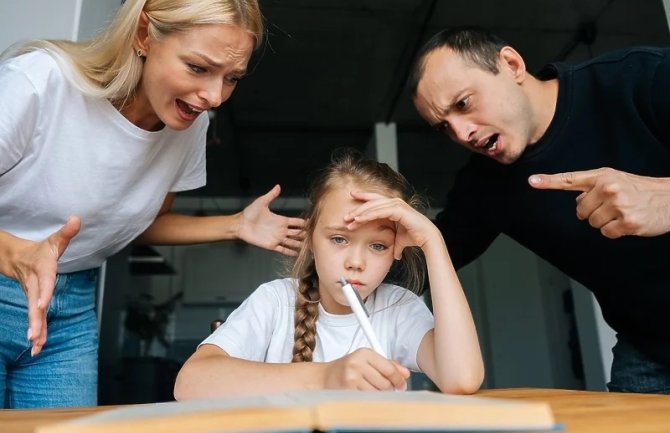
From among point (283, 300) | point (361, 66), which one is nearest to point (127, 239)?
point (283, 300)

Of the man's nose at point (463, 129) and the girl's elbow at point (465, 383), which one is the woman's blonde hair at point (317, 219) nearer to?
the man's nose at point (463, 129)

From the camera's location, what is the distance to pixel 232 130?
3830mm

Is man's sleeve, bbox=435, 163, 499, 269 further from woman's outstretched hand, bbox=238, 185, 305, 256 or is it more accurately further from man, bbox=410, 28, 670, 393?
woman's outstretched hand, bbox=238, 185, 305, 256

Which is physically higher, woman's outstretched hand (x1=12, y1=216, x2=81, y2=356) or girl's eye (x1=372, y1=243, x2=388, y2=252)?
girl's eye (x1=372, y1=243, x2=388, y2=252)

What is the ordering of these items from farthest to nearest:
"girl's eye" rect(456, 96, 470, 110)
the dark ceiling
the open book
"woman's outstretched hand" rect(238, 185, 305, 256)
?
the dark ceiling
"woman's outstretched hand" rect(238, 185, 305, 256)
"girl's eye" rect(456, 96, 470, 110)
the open book

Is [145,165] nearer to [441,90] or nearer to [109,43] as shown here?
[109,43]

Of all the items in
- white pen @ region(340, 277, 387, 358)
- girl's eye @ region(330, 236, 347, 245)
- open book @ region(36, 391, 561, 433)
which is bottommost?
open book @ region(36, 391, 561, 433)

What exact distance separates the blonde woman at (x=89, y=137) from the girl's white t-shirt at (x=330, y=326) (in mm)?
→ 312

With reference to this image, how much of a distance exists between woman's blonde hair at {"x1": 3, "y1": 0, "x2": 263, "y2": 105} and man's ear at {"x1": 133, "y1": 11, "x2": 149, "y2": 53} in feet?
0.04

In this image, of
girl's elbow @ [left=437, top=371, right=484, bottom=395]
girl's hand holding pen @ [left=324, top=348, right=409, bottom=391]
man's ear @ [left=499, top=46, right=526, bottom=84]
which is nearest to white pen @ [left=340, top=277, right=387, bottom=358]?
girl's hand holding pen @ [left=324, top=348, right=409, bottom=391]

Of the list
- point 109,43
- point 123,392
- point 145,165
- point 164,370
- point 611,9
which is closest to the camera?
point 109,43

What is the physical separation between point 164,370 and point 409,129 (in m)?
2.40

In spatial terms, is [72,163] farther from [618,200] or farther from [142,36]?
[618,200]

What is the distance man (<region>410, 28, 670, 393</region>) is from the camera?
3.42 feet
